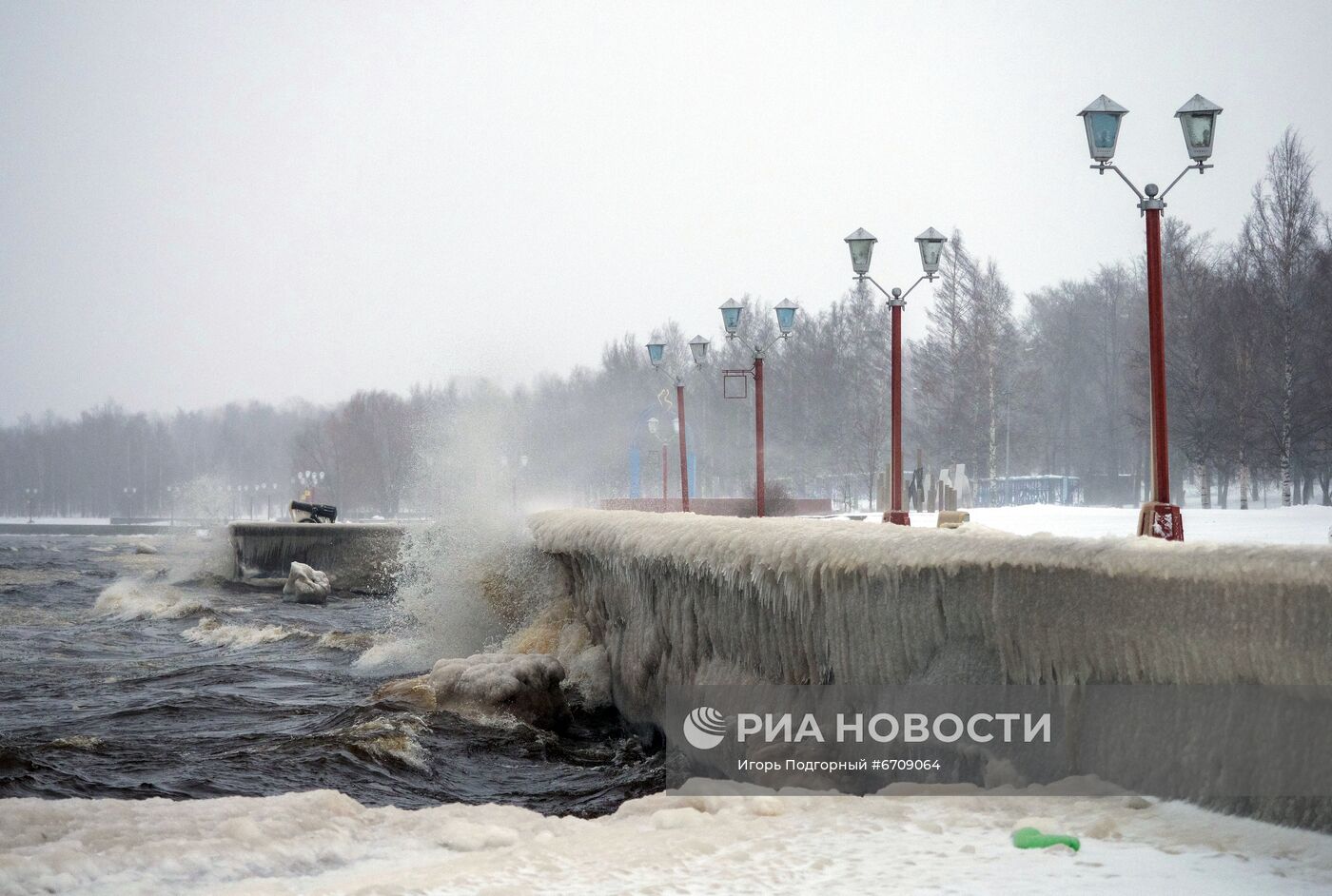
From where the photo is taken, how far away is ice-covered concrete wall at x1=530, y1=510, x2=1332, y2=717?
15.0ft

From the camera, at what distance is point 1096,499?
198 ft

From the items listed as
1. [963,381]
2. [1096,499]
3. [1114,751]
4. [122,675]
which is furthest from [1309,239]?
[1114,751]

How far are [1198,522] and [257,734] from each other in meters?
16.3

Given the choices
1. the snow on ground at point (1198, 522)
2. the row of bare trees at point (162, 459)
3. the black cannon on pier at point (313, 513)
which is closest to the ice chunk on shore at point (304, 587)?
the black cannon on pier at point (313, 513)

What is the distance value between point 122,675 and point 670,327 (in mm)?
68665

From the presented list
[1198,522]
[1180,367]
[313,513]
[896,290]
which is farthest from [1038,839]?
[1180,367]

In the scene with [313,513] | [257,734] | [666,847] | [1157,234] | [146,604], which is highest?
[1157,234]

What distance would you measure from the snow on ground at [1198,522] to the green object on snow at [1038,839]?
1097 centimetres

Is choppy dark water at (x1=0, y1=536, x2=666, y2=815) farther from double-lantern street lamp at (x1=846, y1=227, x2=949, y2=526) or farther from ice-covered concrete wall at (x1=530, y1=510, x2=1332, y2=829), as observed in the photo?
double-lantern street lamp at (x1=846, y1=227, x2=949, y2=526)

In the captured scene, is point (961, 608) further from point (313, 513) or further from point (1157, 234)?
point (313, 513)

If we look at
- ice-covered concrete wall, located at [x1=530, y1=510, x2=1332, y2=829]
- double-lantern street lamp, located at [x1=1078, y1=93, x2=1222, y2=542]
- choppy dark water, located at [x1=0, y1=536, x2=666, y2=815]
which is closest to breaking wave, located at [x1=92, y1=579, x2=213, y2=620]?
choppy dark water, located at [x1=0, y1=536, x2=666, y2=815]

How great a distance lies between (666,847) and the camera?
4809mm

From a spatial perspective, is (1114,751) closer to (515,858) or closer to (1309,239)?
(515,858)

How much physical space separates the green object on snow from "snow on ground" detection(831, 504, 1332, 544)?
10973mm
